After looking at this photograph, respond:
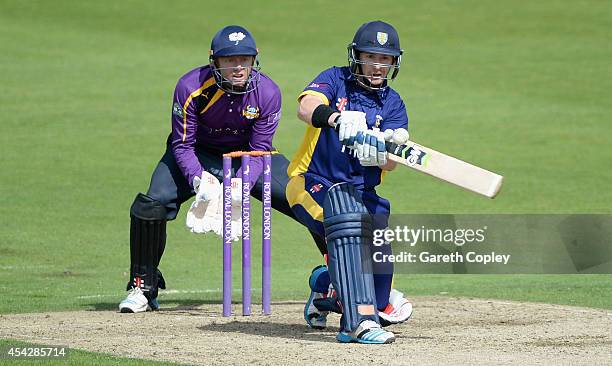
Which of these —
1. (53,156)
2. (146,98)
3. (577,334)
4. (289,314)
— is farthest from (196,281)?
(146,98)

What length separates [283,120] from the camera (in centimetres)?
1867

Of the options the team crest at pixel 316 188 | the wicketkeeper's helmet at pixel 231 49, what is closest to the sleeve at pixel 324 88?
the team crest at pixel 316 188

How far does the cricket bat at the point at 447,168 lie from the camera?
6.44m

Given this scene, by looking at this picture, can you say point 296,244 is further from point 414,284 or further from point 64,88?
point 64,88

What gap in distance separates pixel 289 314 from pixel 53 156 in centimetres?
890

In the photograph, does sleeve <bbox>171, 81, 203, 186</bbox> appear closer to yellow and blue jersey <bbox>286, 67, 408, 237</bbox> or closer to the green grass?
the green grass

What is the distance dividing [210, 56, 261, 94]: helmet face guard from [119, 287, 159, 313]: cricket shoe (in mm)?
1444

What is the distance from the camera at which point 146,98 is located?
2002 centimetres

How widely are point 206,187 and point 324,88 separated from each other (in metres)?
1.39

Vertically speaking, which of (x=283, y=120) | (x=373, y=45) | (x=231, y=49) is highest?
(x=283, y=120)

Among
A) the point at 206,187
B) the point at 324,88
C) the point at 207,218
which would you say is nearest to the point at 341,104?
the point at 324,88

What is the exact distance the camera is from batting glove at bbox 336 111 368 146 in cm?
654

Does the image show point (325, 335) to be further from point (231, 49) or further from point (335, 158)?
point (231, 49)

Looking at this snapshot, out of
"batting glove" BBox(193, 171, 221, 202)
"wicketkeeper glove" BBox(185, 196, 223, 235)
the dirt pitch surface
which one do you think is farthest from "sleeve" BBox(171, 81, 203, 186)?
the dirt pitch surface
